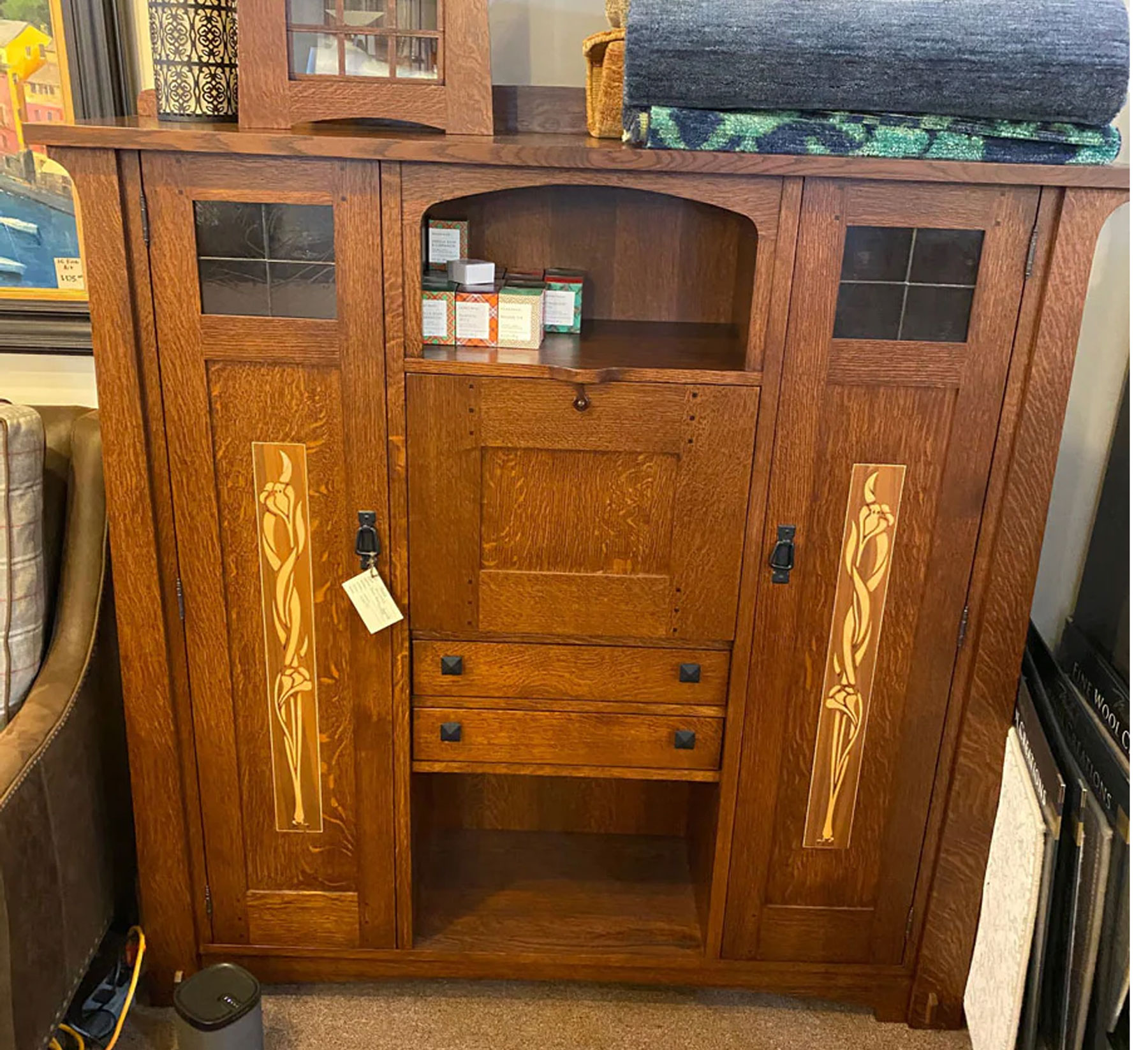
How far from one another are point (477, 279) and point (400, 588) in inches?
18.0

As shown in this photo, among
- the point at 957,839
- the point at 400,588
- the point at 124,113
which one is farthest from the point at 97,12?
the point at 957,839

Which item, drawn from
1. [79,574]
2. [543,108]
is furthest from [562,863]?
[543,108]

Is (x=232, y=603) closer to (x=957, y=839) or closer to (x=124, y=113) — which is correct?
(x=124, y=113)

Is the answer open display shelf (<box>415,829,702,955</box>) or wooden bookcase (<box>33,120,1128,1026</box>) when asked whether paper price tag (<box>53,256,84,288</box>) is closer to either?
wooden bookcase (<box>33,120,1128,1026</box>)

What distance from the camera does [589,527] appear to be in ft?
4.93

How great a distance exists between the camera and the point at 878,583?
1.54 meters

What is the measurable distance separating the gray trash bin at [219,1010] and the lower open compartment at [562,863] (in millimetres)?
294

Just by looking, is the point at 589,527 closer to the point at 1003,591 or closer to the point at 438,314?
the point at 438,314

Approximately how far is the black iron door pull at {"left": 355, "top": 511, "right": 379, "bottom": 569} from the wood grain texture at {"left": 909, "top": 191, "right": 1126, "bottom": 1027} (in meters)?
0.87

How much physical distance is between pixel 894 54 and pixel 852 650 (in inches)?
32.1

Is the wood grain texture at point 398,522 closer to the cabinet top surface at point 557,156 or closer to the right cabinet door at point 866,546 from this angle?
the cabinet top surface at point 557,156

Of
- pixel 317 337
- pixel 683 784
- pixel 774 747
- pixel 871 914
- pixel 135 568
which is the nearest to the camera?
pixel 317 337

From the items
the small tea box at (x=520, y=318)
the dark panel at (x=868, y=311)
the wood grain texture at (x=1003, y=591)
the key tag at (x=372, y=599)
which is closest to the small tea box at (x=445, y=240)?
the small tea box at (x=520, y=318)

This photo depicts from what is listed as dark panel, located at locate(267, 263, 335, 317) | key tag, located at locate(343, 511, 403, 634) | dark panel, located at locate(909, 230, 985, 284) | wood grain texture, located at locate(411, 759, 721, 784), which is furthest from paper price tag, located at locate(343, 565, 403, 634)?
dark panel, located at locate(909, 230, 985, 284)
